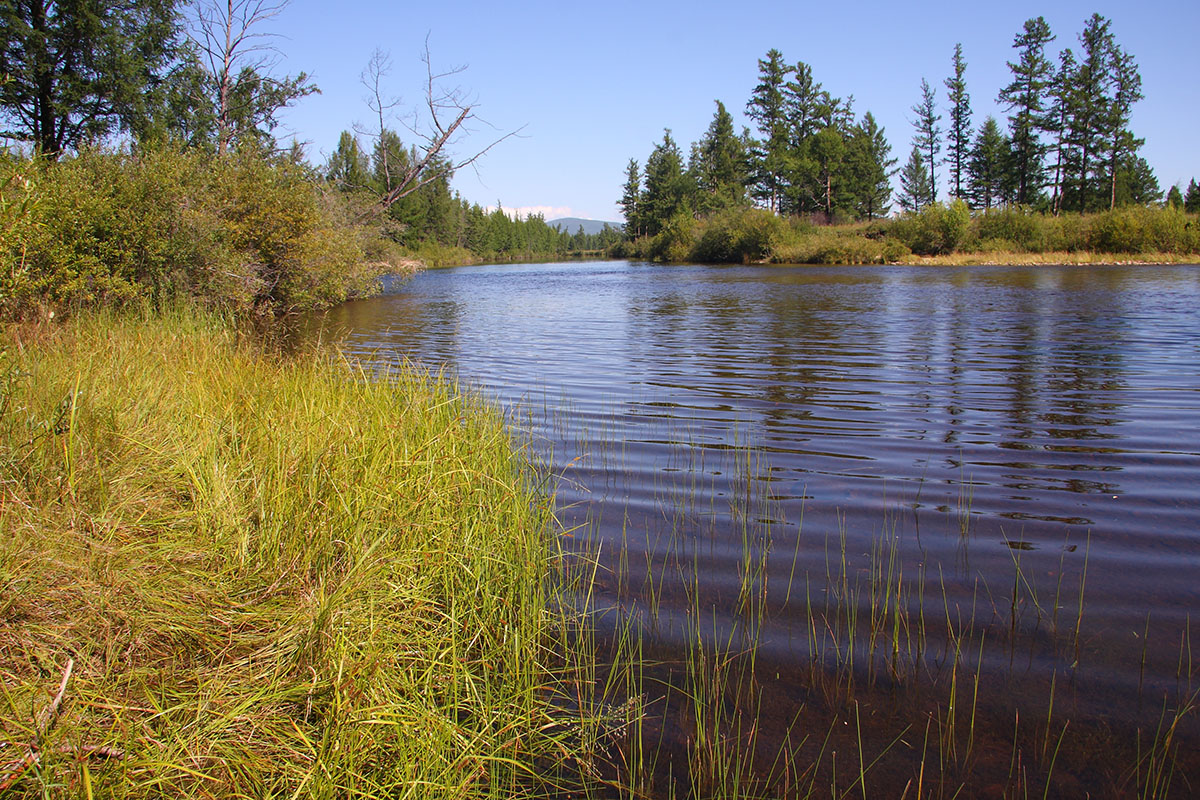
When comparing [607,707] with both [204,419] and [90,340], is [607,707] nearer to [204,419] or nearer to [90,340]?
[204,419]

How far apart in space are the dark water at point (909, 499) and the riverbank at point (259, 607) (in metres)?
0.98

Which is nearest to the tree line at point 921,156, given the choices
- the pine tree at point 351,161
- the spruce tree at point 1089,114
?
the spruce tree at point 1089,114

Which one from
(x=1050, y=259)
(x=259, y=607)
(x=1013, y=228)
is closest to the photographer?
(x=259, y=607)

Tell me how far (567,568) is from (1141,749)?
2.79 m

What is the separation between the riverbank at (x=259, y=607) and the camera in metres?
2.10

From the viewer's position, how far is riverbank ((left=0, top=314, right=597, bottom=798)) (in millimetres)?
2102

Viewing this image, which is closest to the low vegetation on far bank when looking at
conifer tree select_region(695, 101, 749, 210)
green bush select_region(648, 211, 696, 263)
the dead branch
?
green bush select_region(648, 211, 696, 263)

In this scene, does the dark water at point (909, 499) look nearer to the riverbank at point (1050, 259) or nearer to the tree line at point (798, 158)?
the riverbank at point (1050, 259)

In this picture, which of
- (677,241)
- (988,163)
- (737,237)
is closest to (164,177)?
(737,237)

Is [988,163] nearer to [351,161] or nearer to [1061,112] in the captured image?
[1061,112]

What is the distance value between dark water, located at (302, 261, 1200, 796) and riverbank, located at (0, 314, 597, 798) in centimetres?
98

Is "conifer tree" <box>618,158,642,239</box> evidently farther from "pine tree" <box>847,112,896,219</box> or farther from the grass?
the grass

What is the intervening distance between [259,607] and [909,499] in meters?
4.49

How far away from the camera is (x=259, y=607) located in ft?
9.01
